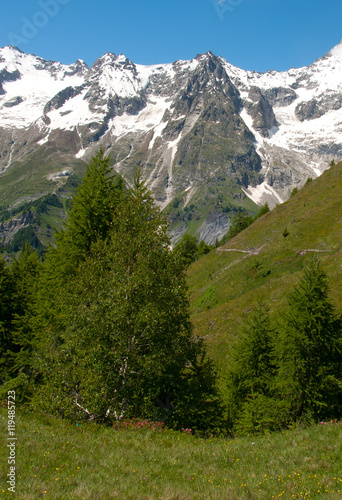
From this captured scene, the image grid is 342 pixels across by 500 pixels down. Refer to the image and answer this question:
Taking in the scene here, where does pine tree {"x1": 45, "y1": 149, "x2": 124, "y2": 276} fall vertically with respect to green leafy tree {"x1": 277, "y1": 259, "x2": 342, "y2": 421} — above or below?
above

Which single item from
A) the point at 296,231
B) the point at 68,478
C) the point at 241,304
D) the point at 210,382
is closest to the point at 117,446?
the point at 68,478

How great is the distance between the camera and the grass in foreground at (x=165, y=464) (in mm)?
8414

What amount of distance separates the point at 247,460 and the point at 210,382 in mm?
6741

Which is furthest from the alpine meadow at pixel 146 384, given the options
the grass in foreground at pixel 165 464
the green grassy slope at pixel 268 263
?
the green grassy slope at pixel 268 263

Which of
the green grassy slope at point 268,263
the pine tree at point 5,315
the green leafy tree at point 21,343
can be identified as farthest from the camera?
the green grassy slope at point 268,263

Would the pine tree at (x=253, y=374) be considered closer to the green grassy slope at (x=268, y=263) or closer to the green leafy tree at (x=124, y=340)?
the green leafy tree at (x=124, y=340)

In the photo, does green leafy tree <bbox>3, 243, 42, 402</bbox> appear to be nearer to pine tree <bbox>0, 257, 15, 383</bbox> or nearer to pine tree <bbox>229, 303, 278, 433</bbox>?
pine tree <bbox>0, 257, 15, 383</bbox>

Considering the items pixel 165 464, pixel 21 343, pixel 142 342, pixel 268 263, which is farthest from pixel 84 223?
pixel 268 263

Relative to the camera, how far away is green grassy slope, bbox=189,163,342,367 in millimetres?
35406

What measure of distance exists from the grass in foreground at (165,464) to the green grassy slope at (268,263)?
18340 millimetres

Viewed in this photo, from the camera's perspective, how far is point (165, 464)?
419 inches

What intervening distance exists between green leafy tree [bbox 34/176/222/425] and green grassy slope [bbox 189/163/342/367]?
15.4 m

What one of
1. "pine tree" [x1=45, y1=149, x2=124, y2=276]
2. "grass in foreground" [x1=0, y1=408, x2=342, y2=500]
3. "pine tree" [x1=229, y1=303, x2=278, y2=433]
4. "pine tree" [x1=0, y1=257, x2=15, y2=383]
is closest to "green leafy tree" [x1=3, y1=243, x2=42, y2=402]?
"pine tree" [x1=0, y1=257, x2=15, y2=383]

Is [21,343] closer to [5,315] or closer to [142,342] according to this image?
[5,315]
